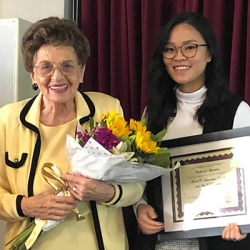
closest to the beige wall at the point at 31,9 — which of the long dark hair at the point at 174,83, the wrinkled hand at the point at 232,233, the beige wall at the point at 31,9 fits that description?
the beige wall at the point at 31,9

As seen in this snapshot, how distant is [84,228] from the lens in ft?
5.40

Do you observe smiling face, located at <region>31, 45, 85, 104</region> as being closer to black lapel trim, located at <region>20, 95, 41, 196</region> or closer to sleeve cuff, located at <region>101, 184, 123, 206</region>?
black lapel trim, located at <region>20, 95, 41, 196</region>

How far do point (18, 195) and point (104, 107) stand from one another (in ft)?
1.34

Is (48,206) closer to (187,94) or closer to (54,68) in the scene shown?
(54,68)

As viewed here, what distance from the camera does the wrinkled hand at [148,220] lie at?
1700mm

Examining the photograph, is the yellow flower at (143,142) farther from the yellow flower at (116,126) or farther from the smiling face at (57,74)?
the smiling face at (57,74)

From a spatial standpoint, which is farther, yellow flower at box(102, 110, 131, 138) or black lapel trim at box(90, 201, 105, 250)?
black lapel trim at box(90, 201, 105, 250)

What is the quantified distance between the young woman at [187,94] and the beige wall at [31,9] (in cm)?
80

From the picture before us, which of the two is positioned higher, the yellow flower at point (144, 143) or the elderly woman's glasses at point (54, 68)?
the elderly woman's glasses at point (54, 68)

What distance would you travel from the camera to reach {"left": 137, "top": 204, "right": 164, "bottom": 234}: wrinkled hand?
1700mm

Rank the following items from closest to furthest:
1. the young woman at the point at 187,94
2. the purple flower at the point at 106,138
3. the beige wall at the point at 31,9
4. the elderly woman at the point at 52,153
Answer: the purple flower at the point at 106,138 → the elderly woman at the point at 52,153 → the young woman at the point at 187,94 → the beige wall at the point at 31,9

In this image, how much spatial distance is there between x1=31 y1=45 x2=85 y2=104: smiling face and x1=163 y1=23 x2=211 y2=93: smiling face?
346 mm

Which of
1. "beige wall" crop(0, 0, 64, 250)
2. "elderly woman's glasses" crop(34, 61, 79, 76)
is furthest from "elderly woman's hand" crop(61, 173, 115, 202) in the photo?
"beige wall" crop(0, 0, 64, 250)

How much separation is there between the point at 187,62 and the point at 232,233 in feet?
1.93
